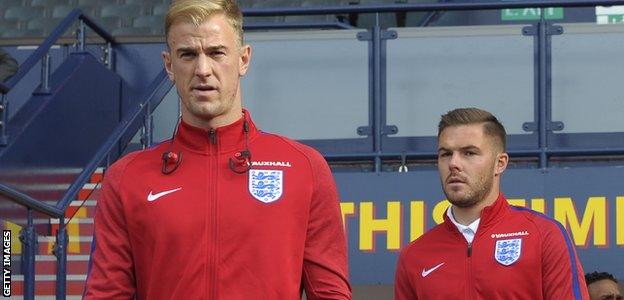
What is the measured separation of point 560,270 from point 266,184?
6.40 ft

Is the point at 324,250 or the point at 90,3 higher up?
the point at 90,3

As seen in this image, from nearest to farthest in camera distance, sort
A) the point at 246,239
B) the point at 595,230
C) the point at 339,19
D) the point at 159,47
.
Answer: the point at 246,239 < the point at 595,230 < the point at 159,47 < the point at 339,19

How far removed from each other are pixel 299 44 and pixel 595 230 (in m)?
2.42

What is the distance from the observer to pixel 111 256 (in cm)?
332

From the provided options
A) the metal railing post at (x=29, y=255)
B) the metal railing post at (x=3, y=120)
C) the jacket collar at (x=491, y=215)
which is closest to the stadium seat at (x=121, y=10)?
the metal railing post at (x=3, y=120)

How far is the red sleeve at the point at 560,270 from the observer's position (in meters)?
4.88

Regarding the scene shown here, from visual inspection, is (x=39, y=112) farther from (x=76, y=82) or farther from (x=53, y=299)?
(x=53, y=299)

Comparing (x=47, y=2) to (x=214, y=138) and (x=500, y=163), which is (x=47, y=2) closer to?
(x=500, y=163)

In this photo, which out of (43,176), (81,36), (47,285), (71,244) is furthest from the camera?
(81,36)

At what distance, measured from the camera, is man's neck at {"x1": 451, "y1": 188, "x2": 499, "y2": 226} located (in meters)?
5.18

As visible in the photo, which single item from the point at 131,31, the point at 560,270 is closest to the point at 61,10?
the point at 131,31

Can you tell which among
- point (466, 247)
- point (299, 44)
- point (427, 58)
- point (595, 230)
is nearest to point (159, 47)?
point (299, 44)

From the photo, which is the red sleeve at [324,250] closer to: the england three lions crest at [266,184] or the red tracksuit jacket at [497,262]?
the england three lions crest at [266,184]

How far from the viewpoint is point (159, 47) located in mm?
10711
